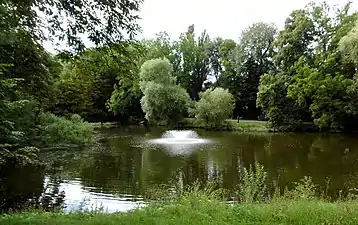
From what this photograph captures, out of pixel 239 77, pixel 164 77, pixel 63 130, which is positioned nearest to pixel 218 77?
pixel 239 77

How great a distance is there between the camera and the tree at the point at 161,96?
142ft

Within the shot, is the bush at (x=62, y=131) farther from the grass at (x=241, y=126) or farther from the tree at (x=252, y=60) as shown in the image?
the tree at (x=252, y=60)

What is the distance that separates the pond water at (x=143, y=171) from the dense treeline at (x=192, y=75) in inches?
74.9

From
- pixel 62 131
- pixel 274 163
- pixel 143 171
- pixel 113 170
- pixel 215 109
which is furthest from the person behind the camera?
pixel 215 109

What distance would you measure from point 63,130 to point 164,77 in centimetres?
2221

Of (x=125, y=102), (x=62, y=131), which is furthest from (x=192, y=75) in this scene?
(x=62, y=131)

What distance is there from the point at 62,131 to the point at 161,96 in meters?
20.5

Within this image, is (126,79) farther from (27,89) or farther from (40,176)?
(40,176)

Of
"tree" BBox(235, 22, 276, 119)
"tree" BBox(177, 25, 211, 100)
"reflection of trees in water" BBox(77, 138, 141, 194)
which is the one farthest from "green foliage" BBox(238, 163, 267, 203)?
"tree" BBox(177, 25, 211, 100)

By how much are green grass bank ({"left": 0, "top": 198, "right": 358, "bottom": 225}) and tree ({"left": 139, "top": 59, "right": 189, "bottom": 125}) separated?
35.7m

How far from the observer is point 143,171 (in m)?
17.6

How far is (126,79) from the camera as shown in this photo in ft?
19.4

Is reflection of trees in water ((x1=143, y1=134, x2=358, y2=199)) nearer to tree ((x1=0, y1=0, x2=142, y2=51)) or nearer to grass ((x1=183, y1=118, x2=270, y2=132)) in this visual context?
tree ((x1=0, y1=0, x2=142, y2=51))

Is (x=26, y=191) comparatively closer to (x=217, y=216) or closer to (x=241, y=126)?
(x=217, y=216)
